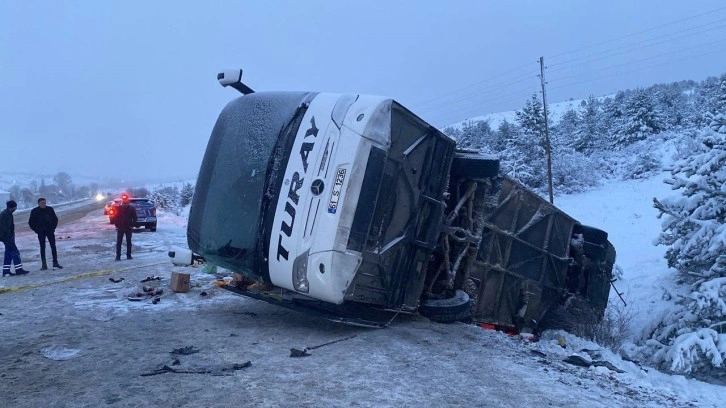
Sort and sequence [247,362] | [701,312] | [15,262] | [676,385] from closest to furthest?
1. [247,362]
2. [676,385]
3. [701,312]
4. [15,262]

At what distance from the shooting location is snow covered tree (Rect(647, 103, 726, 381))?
6637 mm

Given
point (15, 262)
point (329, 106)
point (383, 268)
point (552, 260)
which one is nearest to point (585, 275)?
point (552, 260)

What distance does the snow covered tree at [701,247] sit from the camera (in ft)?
21.8

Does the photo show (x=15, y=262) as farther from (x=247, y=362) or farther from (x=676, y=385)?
(x=676, y=385)

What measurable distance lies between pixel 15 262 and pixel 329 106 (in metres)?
8.08

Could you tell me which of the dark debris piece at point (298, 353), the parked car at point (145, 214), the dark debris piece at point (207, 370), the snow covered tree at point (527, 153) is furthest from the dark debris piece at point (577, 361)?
the snow covered tree at point (527, 153)

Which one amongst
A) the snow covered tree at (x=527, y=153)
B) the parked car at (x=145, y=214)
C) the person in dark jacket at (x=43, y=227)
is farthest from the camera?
the snow covered tree at (x=527, y=153)

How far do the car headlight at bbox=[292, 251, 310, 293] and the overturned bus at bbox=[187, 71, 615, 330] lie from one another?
0.01m

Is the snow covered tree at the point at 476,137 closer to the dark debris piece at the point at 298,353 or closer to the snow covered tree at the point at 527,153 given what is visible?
the snow covered tree at the point at 527,153

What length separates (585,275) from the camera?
26.1ft

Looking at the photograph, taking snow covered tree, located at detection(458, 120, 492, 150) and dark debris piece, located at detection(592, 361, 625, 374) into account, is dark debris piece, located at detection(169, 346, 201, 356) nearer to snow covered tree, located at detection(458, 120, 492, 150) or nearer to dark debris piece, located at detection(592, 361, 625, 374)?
dark debris piece, located at detection(592, 361, 625, 374)

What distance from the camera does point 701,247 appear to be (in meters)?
7.64

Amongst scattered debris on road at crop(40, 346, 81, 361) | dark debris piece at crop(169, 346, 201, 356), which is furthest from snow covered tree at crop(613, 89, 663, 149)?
scattered debris on road at crop(40, 346, 81, 361)

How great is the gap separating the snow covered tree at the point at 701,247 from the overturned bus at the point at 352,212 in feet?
8.19
